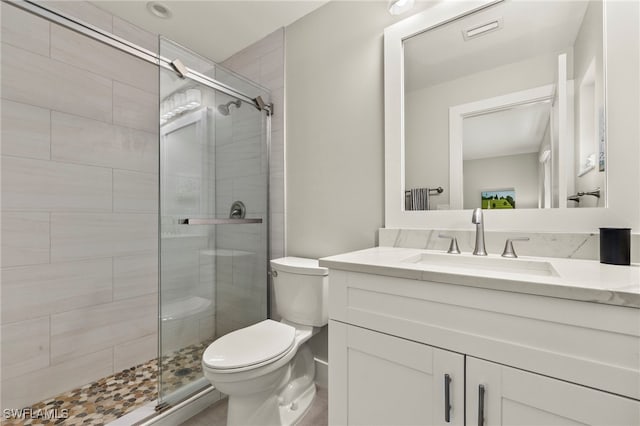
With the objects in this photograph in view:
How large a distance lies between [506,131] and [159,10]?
2.17 meters

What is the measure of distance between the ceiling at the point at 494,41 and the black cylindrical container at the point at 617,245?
28.8 inches

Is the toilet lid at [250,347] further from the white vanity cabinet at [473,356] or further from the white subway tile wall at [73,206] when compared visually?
the white subway tile wall at [73,206]

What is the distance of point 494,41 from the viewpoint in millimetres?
1258

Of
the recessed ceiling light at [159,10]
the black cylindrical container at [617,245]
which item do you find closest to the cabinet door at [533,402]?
the black cylindrical container at [617,245]

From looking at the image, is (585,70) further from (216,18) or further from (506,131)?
(216,18)

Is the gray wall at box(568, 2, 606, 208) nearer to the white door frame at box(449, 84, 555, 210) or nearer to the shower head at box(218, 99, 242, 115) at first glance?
the white door frame at box(449, 84, 555, 210)

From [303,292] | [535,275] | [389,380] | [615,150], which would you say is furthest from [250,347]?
[615,150]

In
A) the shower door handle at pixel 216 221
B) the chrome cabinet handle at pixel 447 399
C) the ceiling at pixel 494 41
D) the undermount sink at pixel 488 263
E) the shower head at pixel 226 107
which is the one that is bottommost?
the chrome cabinet handle at pixel 447 399

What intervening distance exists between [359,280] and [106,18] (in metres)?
2.27

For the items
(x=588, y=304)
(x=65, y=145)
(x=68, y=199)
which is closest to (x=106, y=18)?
(x=65, y=145)

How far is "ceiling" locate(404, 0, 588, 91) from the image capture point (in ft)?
3.69

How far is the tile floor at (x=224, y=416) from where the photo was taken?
4.63 ft

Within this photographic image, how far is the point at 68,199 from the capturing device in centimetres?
165

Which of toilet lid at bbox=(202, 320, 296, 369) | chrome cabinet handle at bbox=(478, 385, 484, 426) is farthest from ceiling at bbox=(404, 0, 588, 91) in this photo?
toilet lid at bbox=(202, 320, 296, 369)
